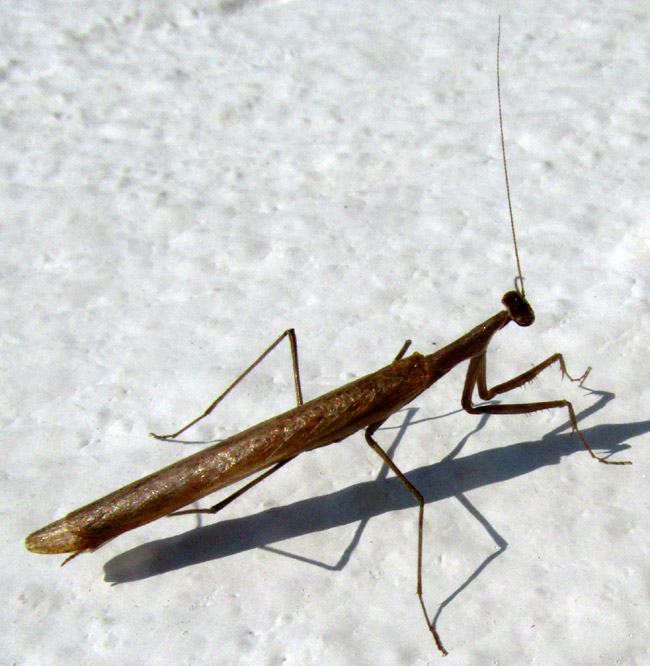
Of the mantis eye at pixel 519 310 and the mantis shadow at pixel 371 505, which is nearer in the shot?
the mantis shadow at pixel 371 505

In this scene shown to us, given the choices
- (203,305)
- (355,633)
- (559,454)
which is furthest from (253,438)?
(559,454)

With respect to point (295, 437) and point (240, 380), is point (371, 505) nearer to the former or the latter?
point (295, 437)

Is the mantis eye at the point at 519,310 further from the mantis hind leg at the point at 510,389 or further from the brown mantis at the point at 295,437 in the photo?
the mantis hind leg at the point at 510,389

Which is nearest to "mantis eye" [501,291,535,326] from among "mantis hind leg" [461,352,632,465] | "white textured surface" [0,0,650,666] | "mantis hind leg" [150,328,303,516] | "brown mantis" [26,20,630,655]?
"brown mantis" [26,20,630,655]

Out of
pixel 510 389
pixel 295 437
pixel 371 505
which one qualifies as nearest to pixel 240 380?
pixel 295 437

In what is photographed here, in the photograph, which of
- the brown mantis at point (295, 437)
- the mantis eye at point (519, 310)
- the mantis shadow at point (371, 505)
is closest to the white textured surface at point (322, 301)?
the mantis shadow at point (371, 505)
